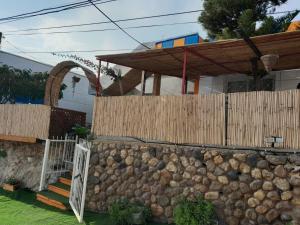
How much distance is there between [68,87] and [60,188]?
13.0 metres

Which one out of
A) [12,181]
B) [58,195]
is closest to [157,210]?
[58,195]

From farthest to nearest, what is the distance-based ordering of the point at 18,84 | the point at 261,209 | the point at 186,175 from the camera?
the point at 18,84
the point at 186,175
the point at 261,209

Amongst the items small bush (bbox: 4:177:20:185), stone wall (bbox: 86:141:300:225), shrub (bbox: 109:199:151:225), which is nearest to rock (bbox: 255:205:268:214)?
stone wall (bbox: 86:141:300:225)

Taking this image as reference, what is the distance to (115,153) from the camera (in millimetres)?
8836

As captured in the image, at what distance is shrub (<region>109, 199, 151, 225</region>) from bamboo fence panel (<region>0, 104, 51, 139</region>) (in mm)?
4324

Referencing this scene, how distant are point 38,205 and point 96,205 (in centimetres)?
199

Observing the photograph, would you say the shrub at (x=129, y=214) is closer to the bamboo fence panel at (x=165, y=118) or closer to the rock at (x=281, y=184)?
the bamboo fence panel at (x=165, y=118)

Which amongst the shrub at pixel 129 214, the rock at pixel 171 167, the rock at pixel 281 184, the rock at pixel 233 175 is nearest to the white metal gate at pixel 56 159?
the shrub at pixel 129 214

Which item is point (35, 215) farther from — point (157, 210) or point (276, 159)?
point (276, 159)

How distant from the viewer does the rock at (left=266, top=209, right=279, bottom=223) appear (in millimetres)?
6320

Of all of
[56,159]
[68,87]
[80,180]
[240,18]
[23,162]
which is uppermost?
[240,18]

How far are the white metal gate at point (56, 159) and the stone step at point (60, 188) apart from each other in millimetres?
301

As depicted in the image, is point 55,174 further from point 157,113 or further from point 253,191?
point 253,191

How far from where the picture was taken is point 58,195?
9938 mm
